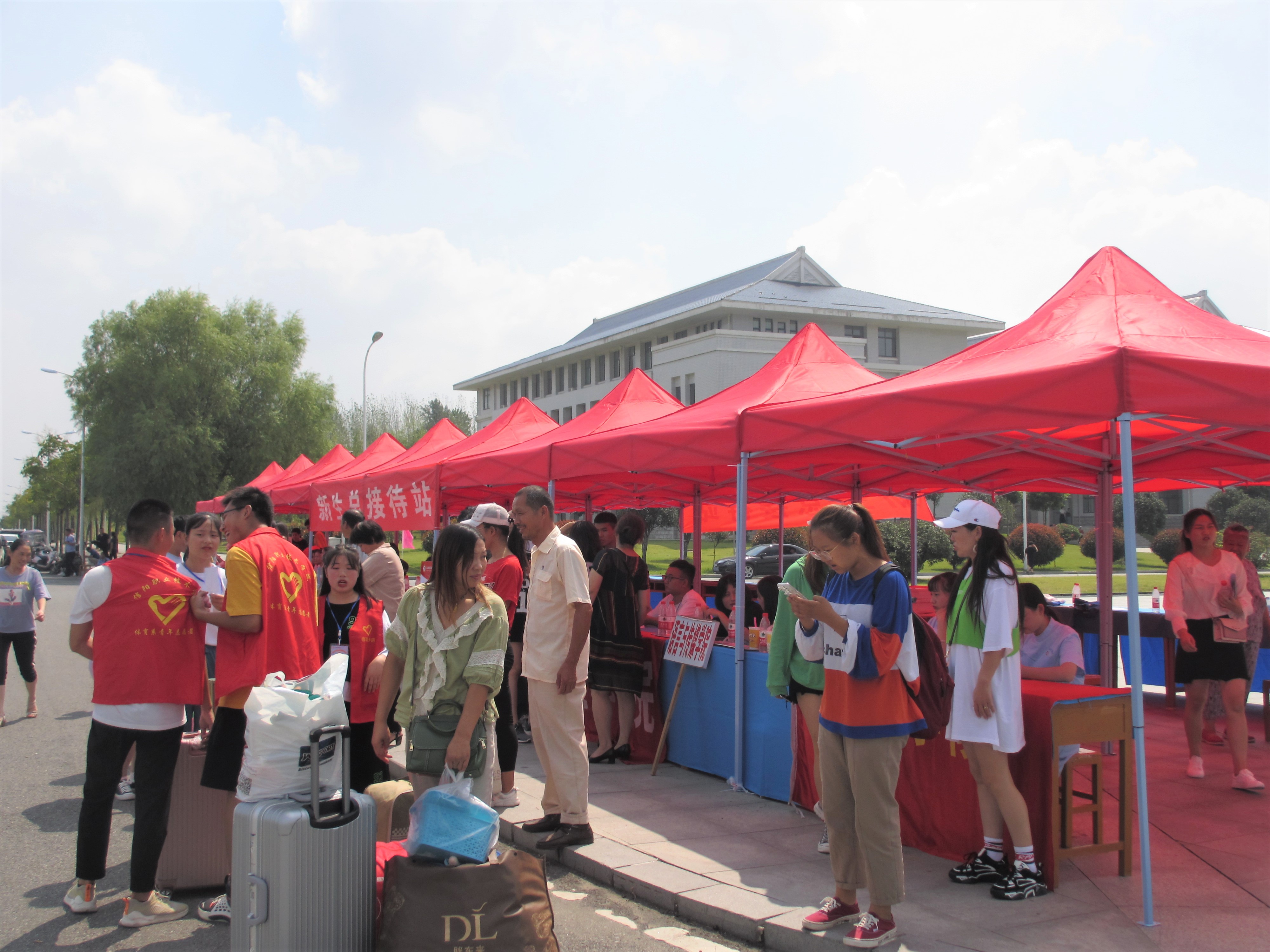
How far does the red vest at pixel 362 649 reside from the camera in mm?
4781

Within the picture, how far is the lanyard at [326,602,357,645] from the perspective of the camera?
16.9 ft

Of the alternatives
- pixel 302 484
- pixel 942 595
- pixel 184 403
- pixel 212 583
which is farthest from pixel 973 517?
pixel 184 403

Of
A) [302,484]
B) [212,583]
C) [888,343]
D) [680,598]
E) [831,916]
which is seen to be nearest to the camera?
[831,916]

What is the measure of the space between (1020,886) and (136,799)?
3.95 meters

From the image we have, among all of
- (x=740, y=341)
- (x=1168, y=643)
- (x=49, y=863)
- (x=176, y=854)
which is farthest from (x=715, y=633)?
(x=740, y=341)

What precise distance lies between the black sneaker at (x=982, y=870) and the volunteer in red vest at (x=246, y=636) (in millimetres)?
3277

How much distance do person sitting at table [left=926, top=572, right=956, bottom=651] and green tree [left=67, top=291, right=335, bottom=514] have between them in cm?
3497

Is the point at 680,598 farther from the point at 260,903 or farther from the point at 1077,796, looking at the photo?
the point at 260,903

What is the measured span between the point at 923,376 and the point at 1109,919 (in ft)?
9.68

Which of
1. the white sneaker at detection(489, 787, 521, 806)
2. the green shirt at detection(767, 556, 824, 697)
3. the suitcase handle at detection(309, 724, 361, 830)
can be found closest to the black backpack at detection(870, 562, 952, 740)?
the green shirt at detection(767, 556, 824, 697)

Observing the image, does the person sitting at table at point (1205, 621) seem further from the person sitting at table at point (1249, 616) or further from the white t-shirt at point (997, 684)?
the white t-shirt at point (997, 684)

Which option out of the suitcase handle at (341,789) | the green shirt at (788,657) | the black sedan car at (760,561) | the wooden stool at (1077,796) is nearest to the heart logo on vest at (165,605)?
the suitcase handle at (341,789)

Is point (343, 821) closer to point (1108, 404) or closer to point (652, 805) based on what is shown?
point (652, 805)

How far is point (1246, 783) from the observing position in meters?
6.14
